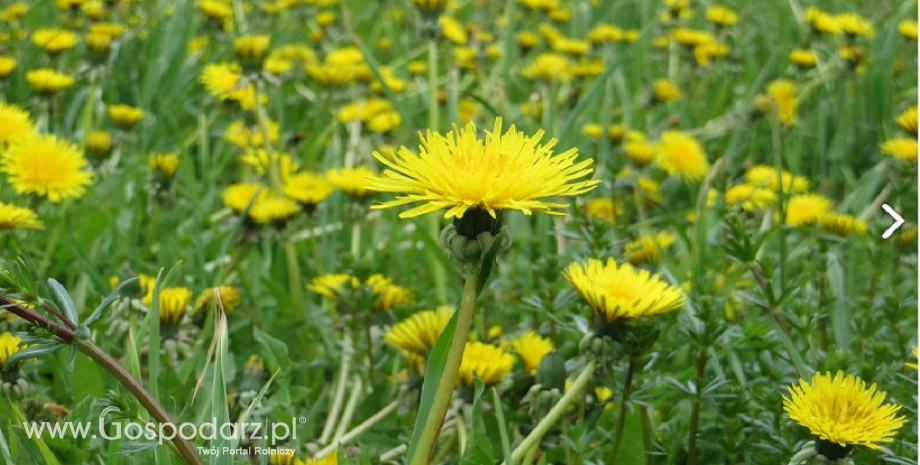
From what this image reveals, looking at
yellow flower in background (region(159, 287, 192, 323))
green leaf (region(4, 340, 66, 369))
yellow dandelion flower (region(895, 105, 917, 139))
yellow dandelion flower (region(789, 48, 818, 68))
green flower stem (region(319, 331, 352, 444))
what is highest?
yellow dandelion flower (region(789, 48, 818, 68))

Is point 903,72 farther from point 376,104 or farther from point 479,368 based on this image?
point 479,368

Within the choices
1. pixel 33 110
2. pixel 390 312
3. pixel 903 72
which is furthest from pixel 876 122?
pixel 33 110

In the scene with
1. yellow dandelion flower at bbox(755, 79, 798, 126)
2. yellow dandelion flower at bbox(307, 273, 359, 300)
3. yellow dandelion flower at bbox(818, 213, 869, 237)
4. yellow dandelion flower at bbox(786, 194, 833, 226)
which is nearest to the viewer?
yellow dandelion flower at bbox(307, 273, 359, 300)

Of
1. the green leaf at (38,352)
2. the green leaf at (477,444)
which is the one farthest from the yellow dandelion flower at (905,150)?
the green leaf at (38,352)

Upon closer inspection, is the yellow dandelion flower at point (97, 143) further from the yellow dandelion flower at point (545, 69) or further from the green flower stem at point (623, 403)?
the green flower stem at point (623, 403)

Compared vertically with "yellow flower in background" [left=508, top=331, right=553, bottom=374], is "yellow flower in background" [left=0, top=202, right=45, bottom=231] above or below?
above

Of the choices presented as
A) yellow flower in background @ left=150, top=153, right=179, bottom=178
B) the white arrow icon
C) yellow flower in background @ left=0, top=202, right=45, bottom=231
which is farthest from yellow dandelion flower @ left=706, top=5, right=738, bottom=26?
yellow flower in background @ left=0, top=202, right=45, bottom=231

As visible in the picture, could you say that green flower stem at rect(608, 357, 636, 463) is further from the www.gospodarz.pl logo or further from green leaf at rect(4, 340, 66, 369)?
green leaf at rect(4, 340, 66, 369)
